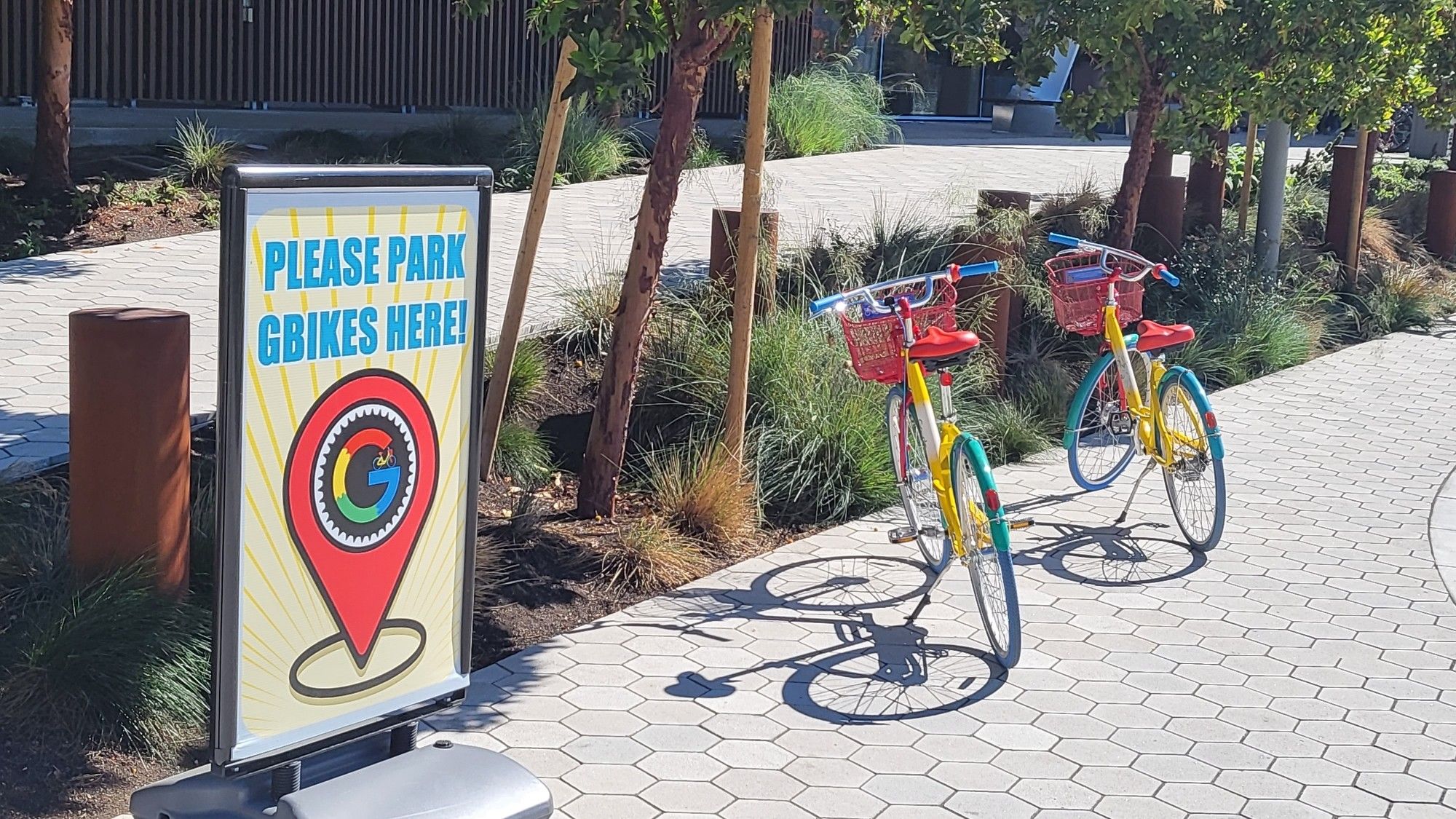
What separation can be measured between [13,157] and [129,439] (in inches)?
334

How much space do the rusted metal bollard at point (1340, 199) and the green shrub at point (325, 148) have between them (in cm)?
820

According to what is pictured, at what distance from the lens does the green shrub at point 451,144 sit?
13805 mm

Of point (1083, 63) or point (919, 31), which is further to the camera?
point (1083, 63)

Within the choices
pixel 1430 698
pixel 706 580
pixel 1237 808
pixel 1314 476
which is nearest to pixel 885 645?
pixel 706 580

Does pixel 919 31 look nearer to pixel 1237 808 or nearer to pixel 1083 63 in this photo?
pixel 1237 808

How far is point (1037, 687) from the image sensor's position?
4949mm

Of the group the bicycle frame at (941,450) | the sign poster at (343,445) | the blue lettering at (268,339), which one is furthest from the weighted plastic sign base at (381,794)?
the bicycle frame at (941,450)

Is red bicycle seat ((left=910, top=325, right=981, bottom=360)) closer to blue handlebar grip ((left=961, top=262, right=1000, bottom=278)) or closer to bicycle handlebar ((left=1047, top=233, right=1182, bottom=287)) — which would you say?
blue handlebar grip ((left=961, top=262, right=1000, bottom=278))

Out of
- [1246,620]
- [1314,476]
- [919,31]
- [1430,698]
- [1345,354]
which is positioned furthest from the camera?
[1345,354]

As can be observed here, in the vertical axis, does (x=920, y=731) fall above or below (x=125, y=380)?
below

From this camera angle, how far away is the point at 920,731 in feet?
15.0

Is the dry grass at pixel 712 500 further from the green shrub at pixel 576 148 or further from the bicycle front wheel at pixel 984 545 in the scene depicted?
the green shrub at pixel 576 148

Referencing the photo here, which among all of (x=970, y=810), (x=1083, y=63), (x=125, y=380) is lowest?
(x=970, y=810)

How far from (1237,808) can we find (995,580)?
3.73 ft
